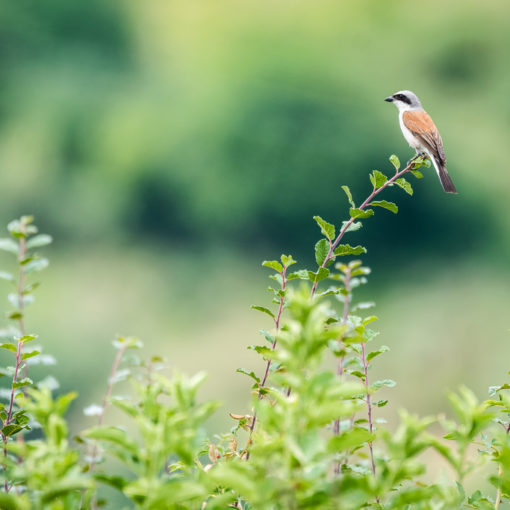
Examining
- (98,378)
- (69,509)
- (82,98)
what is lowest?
(69,509)

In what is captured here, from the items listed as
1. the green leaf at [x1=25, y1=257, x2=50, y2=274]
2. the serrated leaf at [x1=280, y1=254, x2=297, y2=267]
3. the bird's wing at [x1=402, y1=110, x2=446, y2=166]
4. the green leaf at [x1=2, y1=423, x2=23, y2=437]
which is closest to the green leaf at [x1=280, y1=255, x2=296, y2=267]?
the serrated leaf at [x1=280, y1=254, x2=297, y2=267]

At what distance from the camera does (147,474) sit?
0.61 metres

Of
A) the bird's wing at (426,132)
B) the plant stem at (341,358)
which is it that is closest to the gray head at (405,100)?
the bird's wing at (426,132)

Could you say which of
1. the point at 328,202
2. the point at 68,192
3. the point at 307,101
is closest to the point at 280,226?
Result: the point at 328,202

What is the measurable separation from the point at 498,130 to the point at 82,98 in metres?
5.31

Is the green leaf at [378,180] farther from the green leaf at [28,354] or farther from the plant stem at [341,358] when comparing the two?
the green leaf at [28,354]

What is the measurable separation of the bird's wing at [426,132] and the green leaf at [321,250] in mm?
1748

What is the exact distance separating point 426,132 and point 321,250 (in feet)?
6.10

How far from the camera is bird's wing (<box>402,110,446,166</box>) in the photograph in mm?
2727

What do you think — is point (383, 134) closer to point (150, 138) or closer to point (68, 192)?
point (150, 138)

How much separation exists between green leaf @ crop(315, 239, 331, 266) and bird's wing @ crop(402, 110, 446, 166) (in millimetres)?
1748

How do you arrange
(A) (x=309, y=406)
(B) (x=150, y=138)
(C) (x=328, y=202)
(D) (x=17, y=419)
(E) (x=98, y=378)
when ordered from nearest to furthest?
(A) (x=309, y=406) < (D) (x=17, y=419) < (E) (x=98, y=378) < (C) (x=328, y=202) < (B) (x=150, y=138)

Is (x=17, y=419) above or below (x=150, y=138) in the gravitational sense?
below

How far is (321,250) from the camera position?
113 centimetres
